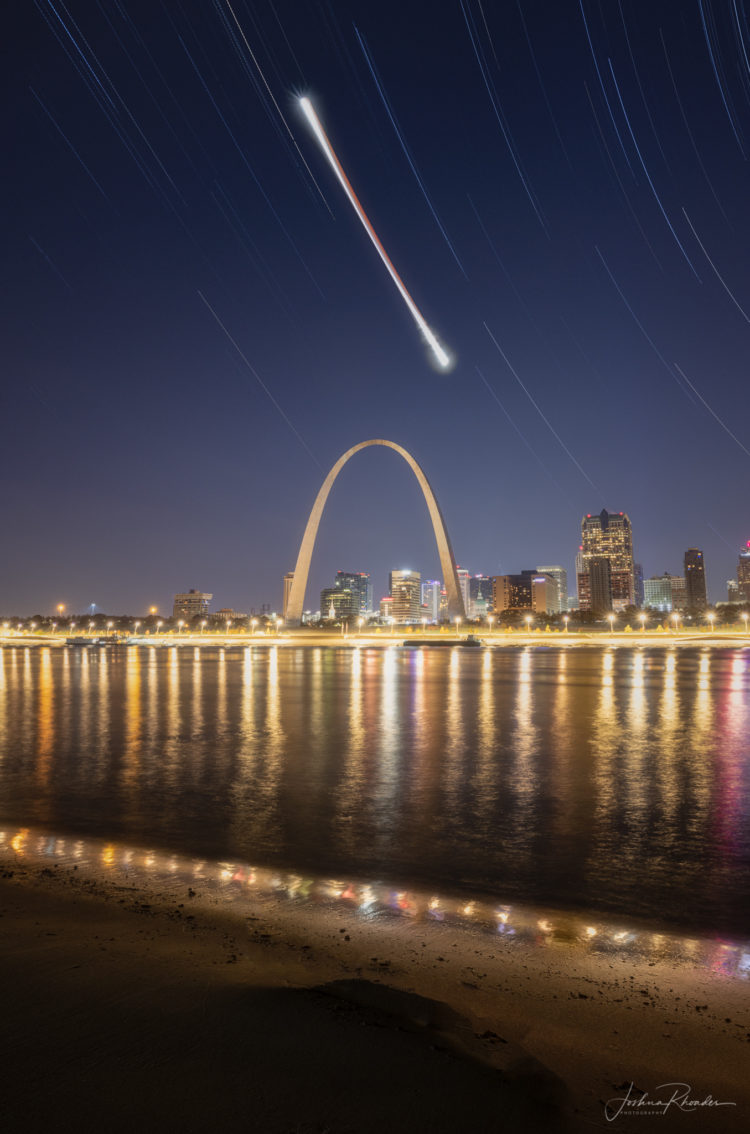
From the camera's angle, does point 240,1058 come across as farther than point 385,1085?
Yes

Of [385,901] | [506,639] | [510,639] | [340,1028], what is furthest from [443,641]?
[340,1028]

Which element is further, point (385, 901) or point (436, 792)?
point (436, 792)

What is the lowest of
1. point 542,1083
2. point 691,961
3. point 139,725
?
point 139,725

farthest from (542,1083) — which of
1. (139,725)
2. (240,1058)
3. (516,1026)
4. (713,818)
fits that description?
(139,725)

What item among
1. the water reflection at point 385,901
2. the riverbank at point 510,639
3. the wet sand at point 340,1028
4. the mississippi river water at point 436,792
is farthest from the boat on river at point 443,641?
the wet sand at point 340,1028

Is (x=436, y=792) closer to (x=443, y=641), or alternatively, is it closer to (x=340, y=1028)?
(x=340, y=1028)

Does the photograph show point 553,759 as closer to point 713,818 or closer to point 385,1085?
point 713,818
